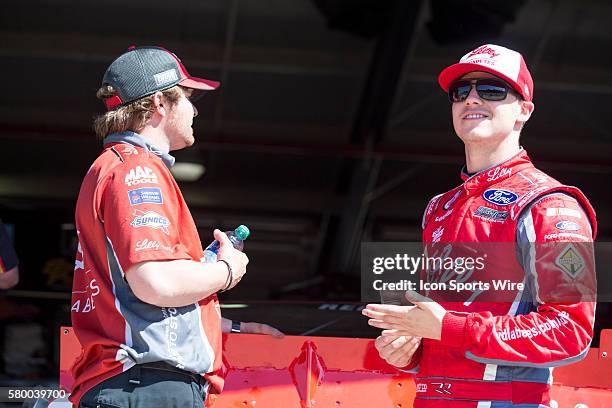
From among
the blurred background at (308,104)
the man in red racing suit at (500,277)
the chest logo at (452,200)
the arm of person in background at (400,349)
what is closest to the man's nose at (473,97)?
the man in red racing suit at (500,277)

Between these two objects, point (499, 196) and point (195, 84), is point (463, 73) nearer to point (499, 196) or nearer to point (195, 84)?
point (499, 196)

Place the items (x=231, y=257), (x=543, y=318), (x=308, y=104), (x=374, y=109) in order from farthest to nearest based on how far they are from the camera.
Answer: (x=308, y=104)
(x=374, y=109)
(x=231, y=257)
(x=543, y=318)

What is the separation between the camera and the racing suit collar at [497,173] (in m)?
2.36

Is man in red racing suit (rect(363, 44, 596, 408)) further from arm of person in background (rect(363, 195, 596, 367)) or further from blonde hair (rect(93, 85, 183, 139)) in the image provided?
blonde hair (rect(93, 85, 183, 139))

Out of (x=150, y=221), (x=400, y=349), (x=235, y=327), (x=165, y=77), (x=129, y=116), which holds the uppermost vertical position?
(x=165, y=77)

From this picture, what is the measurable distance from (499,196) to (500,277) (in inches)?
7.6

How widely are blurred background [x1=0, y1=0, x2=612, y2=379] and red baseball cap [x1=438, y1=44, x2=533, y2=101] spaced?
6.93 meters

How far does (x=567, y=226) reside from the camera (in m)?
2.15

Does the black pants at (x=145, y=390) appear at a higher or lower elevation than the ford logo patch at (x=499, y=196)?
lower

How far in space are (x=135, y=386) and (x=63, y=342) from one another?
0.79 metres

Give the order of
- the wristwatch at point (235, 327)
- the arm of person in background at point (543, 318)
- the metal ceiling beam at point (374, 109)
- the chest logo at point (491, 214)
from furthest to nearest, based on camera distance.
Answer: the metal ceiling beam at point (374, 109)
the wristwatch at point (235, 327)
the chest logo at point (491, 214)
the arm of person in background at point (543, 318)

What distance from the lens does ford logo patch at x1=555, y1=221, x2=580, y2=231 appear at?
2150 mm

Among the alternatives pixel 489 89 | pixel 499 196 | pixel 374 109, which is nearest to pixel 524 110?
pixel 489 89

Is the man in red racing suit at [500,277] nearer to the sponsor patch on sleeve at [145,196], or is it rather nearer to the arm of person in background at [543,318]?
the arm of person in background at [543,318]
